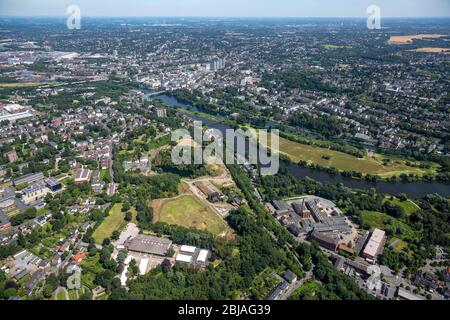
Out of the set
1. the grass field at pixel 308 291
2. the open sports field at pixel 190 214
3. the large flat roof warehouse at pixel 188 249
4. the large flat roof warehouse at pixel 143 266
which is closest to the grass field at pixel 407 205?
the grass field at pixel 308 291

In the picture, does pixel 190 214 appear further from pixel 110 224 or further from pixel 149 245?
pixel 110 224

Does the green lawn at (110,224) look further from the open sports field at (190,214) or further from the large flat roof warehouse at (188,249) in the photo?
the large flat roof warehouse at (188,249)

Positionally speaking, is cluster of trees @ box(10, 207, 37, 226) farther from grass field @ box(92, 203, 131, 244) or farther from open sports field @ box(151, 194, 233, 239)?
open sports field @ box(151, 194, 233, 239)

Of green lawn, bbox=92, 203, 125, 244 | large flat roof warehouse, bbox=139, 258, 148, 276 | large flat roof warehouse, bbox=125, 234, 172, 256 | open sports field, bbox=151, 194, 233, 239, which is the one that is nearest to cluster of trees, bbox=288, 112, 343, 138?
open sports field, bbox=151, 194, 233, 239
